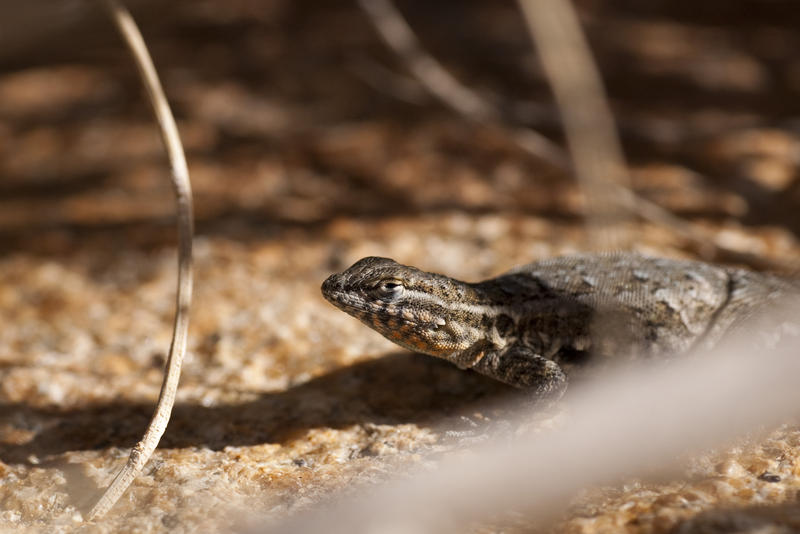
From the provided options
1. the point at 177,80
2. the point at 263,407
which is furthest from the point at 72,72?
the point at 263,407

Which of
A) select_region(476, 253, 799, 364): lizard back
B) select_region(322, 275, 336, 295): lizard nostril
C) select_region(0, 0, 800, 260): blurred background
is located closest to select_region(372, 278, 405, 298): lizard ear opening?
select_region(322, 275, 336, 295): lizard nostril

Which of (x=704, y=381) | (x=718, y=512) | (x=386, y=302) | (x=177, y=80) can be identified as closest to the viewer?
(x=704, y=381)

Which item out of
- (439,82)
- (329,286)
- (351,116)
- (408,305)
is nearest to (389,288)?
(408,305)

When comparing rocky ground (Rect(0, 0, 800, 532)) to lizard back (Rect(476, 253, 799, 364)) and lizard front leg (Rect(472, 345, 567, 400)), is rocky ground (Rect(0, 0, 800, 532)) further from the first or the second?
lizard back (Rect(476, 253, 799, 364))

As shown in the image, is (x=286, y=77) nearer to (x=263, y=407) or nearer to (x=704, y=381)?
(x=263, y=407)

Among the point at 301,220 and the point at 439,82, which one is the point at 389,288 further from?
the point at 439,82

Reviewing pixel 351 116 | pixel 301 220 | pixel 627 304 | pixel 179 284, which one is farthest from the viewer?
pixel 351 116

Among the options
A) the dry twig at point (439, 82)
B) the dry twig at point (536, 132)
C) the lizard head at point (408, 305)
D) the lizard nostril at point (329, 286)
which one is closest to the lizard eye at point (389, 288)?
the lizard head at point (408, 305)

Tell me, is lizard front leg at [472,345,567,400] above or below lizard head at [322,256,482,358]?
below
